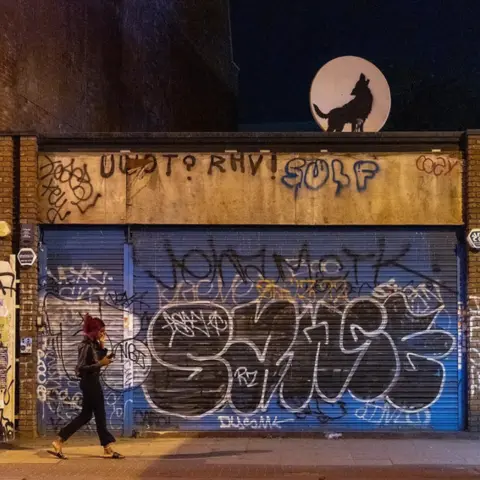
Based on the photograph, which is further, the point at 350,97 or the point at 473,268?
the point at 350,97

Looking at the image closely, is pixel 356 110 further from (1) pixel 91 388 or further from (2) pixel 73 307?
(1) pixel 91 388

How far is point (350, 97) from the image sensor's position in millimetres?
10883

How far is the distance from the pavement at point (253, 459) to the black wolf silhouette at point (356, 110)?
4.74m

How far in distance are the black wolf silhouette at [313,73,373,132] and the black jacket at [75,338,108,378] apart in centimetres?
501

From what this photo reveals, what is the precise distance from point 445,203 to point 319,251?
1883 mm

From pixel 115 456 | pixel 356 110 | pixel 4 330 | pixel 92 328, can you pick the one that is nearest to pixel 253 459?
pixel 115 456

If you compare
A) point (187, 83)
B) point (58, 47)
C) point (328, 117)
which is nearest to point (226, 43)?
point (187, 83)

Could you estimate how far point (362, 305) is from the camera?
32.0 feet

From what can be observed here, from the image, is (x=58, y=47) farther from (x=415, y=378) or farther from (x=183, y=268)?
(x=415, y=378)

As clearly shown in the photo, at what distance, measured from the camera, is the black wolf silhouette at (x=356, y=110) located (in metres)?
10.9

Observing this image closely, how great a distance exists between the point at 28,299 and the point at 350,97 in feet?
18.7

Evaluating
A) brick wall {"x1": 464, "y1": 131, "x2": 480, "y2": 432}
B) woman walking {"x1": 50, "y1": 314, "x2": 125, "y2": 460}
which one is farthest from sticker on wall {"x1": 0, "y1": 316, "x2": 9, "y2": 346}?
brick wall {"x1": 464, "y1": 131, "x2": 480, "y2": 432}

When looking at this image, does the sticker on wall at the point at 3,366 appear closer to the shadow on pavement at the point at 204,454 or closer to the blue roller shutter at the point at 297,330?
the blue roller shutter at the point at 297,330

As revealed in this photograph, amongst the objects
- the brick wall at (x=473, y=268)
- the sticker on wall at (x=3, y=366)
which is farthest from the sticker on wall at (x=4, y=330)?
the brick wall at (x=473, y=268)
